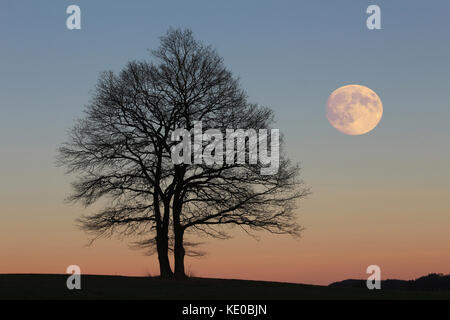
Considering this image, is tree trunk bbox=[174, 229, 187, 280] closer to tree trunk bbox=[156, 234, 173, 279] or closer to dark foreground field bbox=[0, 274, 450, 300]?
tree trunk bbox=[156, 234, 173, 279]

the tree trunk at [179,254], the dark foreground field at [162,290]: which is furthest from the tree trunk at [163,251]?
the dark foreground field at [162,290]

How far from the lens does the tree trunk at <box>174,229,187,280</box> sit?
3322cm

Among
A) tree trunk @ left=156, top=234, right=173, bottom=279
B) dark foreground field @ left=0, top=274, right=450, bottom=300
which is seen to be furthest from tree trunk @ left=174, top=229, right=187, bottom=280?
dark foreground field @ left=0, top=274, right=450, bottom=300

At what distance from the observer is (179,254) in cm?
3334

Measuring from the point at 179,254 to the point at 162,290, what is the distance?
4.98 metres

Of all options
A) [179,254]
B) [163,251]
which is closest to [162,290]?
[179,254]

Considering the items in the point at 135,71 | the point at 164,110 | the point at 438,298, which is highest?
the point at 135,71

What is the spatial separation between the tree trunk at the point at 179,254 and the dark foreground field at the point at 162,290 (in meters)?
0.79

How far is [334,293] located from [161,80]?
Result: 48.1 ft

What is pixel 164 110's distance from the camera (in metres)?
33.3

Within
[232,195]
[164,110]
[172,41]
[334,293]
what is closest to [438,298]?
[334,293]

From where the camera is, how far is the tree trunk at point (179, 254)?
33219 millimetres
